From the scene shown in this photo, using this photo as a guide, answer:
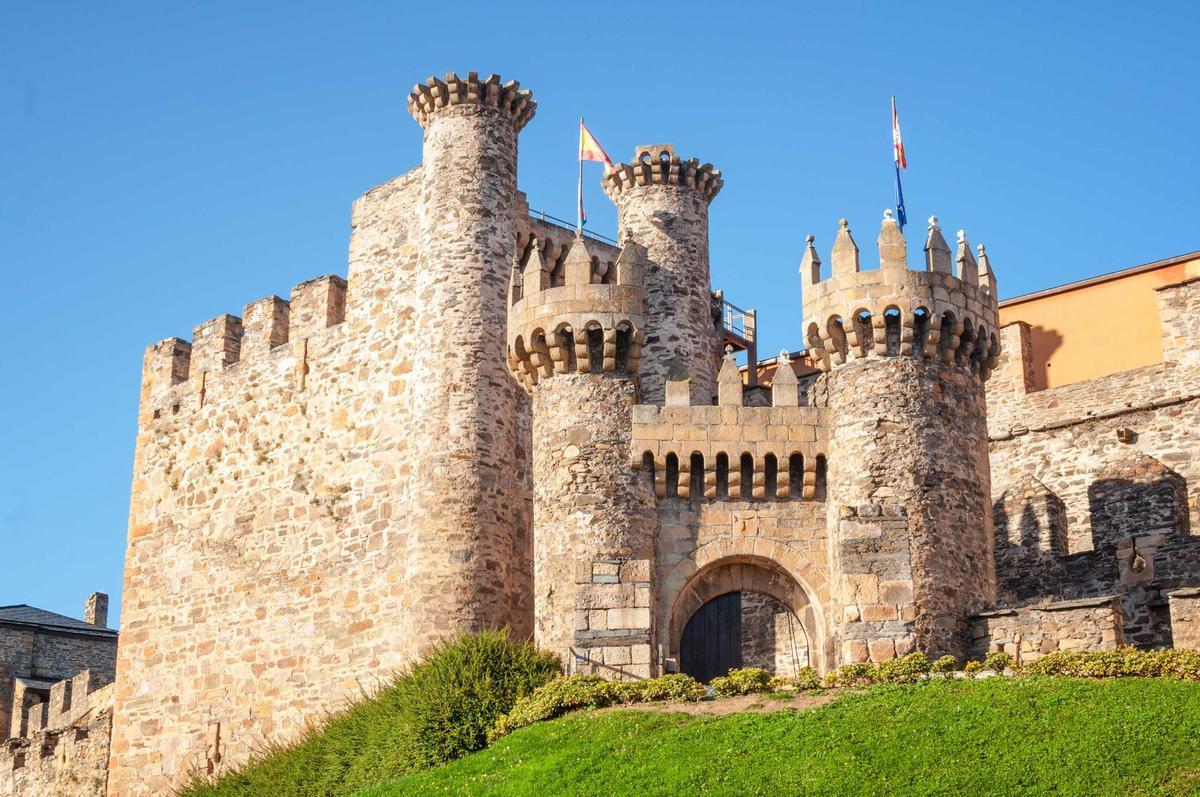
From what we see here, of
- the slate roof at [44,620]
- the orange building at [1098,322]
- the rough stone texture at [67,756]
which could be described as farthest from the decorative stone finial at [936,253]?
the slate roof at [44,620]

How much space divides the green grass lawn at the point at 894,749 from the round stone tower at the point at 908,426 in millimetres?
2817

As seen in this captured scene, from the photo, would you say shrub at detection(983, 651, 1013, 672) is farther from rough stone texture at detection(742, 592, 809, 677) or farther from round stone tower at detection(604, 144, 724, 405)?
round stone tower at detection(604, 144, 724, 405)

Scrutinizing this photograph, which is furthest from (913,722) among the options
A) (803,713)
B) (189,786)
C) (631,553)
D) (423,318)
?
(189,786)

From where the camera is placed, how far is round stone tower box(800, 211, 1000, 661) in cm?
2609

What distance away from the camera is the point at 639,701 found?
82.9ft

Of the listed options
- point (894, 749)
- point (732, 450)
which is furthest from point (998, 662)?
point (732, 450)

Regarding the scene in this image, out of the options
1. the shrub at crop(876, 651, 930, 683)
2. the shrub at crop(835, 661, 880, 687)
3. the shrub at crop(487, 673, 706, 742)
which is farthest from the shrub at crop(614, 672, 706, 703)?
the shrub at crop(876, 651, 930, 683)

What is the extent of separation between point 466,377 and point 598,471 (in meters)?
5.28

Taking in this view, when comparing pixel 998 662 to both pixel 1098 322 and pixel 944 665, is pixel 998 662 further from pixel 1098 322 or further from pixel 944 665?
pixel 1098 322

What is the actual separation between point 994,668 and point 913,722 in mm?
2909

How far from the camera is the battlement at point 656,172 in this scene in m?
34.3

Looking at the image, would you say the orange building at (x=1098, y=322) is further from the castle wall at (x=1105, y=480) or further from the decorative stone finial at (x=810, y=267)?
the decorative stone finial at (x=810, y=267)

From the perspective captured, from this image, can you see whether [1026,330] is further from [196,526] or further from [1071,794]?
[1071,794]

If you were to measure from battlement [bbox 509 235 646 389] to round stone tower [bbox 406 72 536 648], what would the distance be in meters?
3.12
